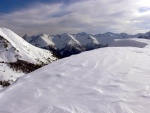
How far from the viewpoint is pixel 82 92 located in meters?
6.61

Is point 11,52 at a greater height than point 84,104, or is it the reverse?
point 84,104

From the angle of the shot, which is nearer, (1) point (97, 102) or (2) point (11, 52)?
(1) point (97, 102)

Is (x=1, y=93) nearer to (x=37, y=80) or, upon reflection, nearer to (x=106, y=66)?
(x=37, y=80)

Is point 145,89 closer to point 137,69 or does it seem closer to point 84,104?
point 84,104

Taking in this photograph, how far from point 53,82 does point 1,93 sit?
1.68 m

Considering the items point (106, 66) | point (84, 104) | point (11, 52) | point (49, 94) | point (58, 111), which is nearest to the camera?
point (58, 111)

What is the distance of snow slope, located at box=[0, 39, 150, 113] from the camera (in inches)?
217

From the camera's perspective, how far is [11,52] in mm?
116188

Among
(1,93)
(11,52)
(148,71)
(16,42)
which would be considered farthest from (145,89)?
(16,42)

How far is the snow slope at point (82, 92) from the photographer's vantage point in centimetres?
551

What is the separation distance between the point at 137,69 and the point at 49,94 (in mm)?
4317

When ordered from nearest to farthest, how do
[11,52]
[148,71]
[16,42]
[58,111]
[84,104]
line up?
[58,111] < [84,104] < [148,71] < [11,52] < [16,42]

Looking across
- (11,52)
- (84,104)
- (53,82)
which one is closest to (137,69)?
(53,82)

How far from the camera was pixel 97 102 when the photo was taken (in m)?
5.83
